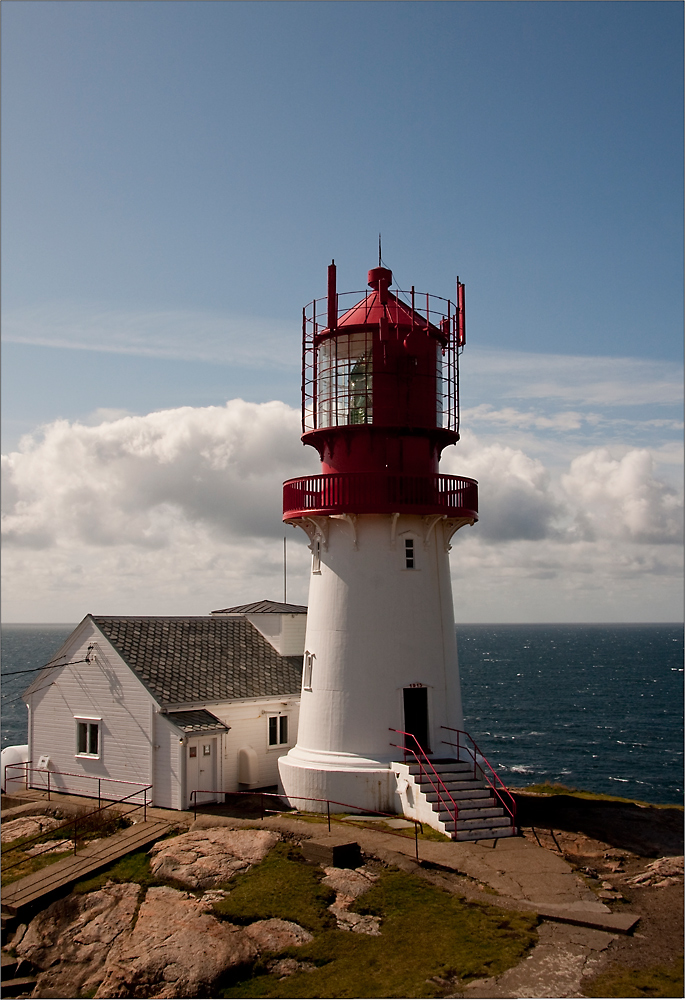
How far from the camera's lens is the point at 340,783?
23.5 m

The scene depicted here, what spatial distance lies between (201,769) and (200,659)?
4.16 m

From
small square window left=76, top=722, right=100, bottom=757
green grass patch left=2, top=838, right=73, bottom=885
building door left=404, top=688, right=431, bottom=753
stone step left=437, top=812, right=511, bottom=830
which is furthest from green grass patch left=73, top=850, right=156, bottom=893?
building door left=404, top=688, right=431, bottom=753

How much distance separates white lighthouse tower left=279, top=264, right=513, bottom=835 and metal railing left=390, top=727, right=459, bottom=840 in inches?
3.2

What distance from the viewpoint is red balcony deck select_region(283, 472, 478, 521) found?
24266 mm

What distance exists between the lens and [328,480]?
24.8 m

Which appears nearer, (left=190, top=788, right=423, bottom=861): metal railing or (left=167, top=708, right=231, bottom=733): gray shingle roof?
(left=190, top=788, right=423, bottom=861): metal railing

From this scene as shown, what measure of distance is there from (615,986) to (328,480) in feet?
47.4

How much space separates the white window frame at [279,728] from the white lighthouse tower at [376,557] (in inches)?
101

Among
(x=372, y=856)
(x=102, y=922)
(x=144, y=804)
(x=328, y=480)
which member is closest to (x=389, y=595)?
(x=328, y=480)

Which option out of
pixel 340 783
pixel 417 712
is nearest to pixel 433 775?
pixel 417 712

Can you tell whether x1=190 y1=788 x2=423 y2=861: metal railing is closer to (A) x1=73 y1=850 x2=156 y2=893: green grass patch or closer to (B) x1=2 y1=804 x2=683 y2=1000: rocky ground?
(B) x1=2 y1=804 x2=683 y2=1000: rocky ground

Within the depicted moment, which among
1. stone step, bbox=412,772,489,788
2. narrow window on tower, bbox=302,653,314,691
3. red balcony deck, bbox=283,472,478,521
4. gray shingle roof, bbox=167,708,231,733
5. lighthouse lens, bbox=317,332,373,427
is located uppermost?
lighthouse lens, bbox=317,332,373,427

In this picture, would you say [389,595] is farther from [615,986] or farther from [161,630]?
[615,986]

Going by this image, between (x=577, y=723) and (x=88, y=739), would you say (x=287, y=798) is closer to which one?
(x=88, y=739)
